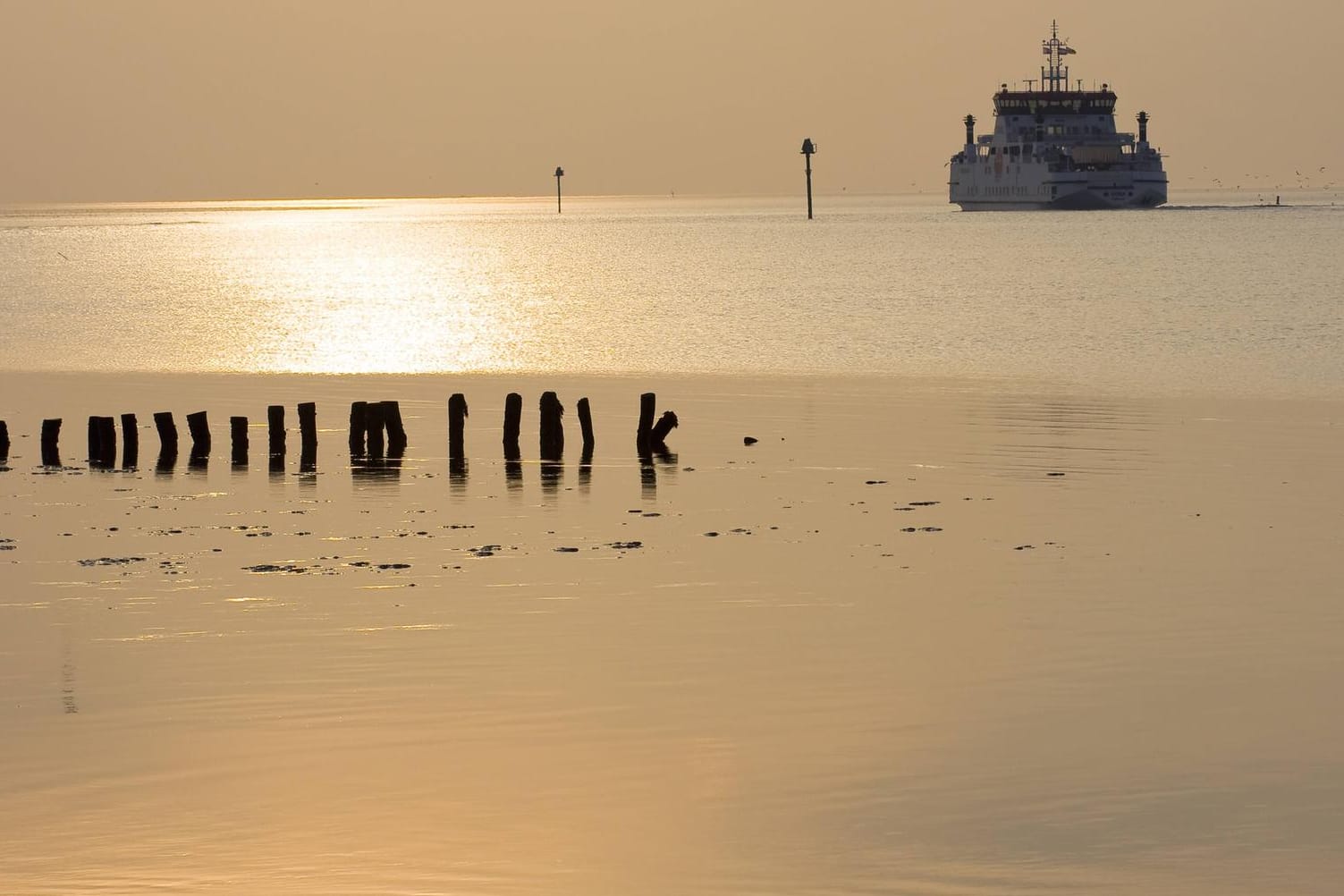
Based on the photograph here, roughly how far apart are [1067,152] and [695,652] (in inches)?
6752

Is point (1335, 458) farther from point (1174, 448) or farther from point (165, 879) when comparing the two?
point (165, 879)

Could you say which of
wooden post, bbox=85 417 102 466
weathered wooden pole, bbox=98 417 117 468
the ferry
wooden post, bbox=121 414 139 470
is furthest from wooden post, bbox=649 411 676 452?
the ferry

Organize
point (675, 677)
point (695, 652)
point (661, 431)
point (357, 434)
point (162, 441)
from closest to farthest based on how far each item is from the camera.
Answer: point (675, 677) → point (695, 652) → point (162, 441) → point (357, 434) → point (661, 431)

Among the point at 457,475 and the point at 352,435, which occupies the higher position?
the point at 352,435

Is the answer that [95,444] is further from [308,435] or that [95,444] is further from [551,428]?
[551,428]

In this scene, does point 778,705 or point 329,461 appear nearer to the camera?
point 778,705

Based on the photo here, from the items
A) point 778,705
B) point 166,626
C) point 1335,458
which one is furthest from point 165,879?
point 1335,458

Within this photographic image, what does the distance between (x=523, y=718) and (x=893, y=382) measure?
25025mm

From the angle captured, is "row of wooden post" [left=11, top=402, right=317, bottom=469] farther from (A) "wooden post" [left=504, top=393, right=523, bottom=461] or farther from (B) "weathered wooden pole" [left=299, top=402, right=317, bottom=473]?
(A) "wooden post" [left=504, top=393, right=523, bottom=461]

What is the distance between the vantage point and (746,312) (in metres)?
60.7

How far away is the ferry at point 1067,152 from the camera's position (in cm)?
17825

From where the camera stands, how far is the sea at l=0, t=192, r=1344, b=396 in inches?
1634

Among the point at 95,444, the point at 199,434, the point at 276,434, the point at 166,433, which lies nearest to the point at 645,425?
the point at 276,434

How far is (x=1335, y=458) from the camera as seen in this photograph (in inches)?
883
